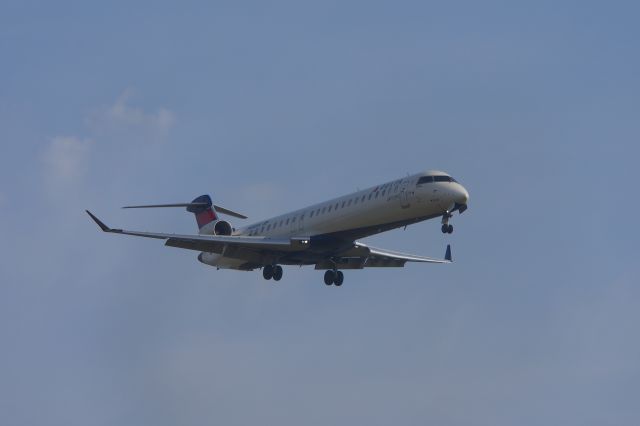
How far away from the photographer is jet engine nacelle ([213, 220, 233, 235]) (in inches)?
2162

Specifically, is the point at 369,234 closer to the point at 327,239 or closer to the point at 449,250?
the point at 327,239

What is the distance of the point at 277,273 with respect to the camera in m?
51.7

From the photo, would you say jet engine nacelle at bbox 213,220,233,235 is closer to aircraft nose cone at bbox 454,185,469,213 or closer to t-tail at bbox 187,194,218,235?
t-tail at bbox 187,194,218,235

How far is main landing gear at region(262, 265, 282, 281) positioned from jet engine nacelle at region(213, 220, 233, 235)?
3766 millimetres

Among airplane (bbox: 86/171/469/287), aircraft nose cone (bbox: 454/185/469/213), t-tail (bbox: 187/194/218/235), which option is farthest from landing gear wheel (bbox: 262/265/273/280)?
aircraft nose cone (bbox: 454/185/469/213)

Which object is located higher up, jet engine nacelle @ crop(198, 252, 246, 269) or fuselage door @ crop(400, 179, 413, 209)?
fuselage door @ crop(400, 179, 413, 209)

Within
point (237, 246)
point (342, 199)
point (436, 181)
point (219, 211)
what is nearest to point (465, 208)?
point (436, 181)

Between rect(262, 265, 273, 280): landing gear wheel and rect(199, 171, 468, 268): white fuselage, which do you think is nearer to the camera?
rect(199, 171, 468, 268): white fuselage

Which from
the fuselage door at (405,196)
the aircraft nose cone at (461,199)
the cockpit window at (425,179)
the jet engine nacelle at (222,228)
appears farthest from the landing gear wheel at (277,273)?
the aircraft nose cone at (461,199)

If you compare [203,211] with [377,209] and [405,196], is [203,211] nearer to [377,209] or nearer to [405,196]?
[377,209]

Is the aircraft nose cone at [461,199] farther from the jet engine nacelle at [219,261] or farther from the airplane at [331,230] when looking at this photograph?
the jet engine nacelle at [219,261]

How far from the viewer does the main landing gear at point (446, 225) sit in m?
46.4

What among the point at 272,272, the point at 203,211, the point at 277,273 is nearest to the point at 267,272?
the point at 272,272

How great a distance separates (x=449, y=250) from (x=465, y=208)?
1094cm
